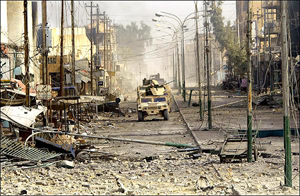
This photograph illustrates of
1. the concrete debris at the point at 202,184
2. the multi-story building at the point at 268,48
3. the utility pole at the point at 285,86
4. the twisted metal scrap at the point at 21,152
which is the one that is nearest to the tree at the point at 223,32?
the multi-story building at the point at 268,48

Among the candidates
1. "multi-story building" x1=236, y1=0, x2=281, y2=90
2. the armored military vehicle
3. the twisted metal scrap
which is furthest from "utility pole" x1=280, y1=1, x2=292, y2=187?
"multi-story building" x1=236, y1=0, x2=281, y2=90

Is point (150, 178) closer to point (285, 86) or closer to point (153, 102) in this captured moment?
point (285, 86)

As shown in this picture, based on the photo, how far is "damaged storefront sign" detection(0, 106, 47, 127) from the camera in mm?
19344

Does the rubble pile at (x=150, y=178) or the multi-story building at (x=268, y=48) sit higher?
the multi-story building at (x=268, y=48)

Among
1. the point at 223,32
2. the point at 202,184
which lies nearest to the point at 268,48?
the point at 223,32

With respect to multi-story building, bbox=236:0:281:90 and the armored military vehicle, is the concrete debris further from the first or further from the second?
multi-story building, bbox=236:0:281:90

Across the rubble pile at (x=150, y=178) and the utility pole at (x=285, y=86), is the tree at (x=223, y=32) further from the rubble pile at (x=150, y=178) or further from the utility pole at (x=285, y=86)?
the utility pole at (x=285, y=86)

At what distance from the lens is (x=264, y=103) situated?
45.2 meters

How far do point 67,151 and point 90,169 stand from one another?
2836 millimetres

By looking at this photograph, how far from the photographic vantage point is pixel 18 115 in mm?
20312

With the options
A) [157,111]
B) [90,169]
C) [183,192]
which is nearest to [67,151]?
[90,169]

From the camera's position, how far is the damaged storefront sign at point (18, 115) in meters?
19.3

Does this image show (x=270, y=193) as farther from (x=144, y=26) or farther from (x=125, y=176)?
(x=144, y=26)

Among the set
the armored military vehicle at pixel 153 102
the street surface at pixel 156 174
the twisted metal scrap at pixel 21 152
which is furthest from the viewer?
the armored military vehicle at pixel 153 102
